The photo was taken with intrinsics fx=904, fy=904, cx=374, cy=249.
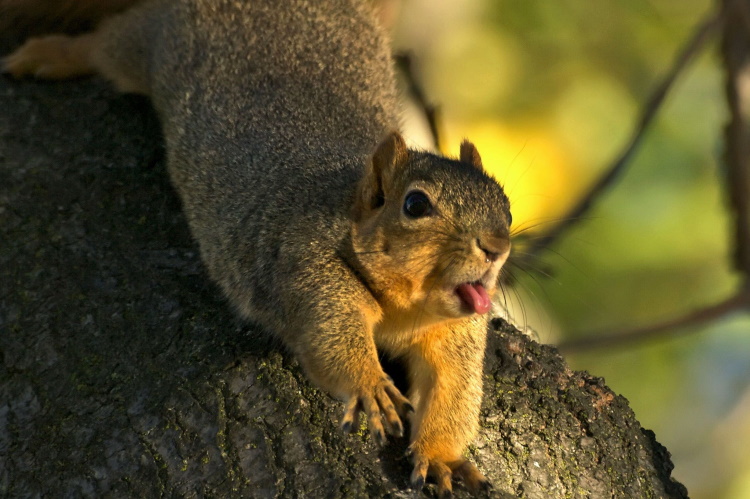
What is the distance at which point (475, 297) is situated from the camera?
8.06 ft

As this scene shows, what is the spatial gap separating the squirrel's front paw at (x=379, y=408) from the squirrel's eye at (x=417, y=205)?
474 millimetres

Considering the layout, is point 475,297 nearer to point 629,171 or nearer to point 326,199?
point 326,199

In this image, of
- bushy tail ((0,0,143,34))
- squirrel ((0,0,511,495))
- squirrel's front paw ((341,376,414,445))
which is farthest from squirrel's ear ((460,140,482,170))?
bushy tail ((0,0,143,34))

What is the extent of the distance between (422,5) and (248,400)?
3.50 m

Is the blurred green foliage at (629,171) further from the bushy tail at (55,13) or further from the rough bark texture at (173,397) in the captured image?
the rough bark texture at (173,397)

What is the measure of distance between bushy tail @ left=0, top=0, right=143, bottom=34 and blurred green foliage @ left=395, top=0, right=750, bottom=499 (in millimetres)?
2147

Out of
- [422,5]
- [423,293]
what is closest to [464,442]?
[423,293]

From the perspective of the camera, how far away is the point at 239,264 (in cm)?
297

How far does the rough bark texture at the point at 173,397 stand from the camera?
6.86ft

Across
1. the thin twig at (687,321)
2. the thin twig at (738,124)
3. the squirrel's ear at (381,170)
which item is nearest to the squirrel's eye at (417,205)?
the squirrel's ear at (381,170)

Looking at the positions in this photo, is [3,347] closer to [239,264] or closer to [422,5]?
[239,264]

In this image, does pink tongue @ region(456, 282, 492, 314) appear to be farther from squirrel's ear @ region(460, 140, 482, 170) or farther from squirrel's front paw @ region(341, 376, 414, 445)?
squirrel's ear @ region(460, 140, 482, 170)

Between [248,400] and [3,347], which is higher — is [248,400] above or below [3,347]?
above

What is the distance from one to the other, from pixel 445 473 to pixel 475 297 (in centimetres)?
50
